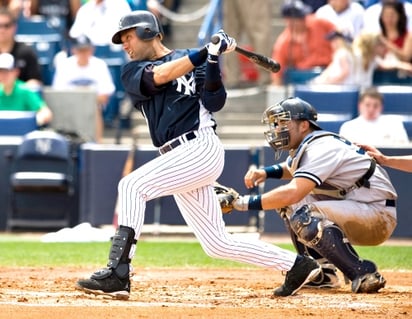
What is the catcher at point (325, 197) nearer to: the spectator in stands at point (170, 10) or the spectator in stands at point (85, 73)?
the spectator in stands at point (85, 73)

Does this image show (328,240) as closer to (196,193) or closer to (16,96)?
(196,193)

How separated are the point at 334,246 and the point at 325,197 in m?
0.63

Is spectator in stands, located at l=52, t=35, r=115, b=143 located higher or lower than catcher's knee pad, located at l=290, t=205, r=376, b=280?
higher

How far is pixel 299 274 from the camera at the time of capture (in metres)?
6.86

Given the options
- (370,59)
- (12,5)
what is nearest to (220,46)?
A: (370,59)

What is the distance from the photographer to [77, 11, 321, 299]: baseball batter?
21.4 feet

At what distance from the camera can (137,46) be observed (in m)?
6.77

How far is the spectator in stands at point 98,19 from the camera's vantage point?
14133 mm

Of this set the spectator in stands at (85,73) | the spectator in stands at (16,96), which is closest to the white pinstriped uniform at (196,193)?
the spectator in stands at (16,96)

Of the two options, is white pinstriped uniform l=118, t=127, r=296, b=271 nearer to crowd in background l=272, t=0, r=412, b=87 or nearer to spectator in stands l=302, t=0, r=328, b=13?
crowd in background l=272, t=0, r=412, b=87

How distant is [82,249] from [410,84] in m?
4.92

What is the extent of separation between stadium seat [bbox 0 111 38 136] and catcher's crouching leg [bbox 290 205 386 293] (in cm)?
590

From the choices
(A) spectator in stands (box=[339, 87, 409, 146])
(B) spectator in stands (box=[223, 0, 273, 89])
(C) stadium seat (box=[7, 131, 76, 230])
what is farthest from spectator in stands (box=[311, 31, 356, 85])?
(C) stadium seat (box=[7, 131, 76, 230])

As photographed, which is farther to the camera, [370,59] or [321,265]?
[370,59]
